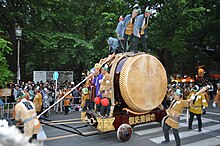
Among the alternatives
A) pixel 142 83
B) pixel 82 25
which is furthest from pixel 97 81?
pixel 82 25

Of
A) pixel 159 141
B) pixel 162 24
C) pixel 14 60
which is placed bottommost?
pixel 159 141

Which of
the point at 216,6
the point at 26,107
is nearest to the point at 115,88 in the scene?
the point at 26,107

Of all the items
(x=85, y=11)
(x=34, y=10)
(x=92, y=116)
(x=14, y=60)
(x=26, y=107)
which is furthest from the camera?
(x=85, y=11)

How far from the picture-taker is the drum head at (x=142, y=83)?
6.93 meters

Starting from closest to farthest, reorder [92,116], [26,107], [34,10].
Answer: [26,107]
[92,116]
[34,10]

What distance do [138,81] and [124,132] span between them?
1.62 metres

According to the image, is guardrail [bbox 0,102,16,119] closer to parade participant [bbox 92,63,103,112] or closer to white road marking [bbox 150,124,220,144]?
parade participant [bbox 92,63,103,112]

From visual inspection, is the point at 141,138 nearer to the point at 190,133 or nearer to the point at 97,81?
the point at 190,133

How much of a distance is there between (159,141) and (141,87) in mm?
1723

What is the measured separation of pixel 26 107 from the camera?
561cm

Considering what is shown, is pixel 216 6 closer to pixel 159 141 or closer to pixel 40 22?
pixel 40 22

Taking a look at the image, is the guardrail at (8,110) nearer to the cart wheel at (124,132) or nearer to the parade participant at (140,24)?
the cart wheel at (124,132)

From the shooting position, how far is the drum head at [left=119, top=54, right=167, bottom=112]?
273 inches

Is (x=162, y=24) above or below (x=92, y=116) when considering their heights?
above
